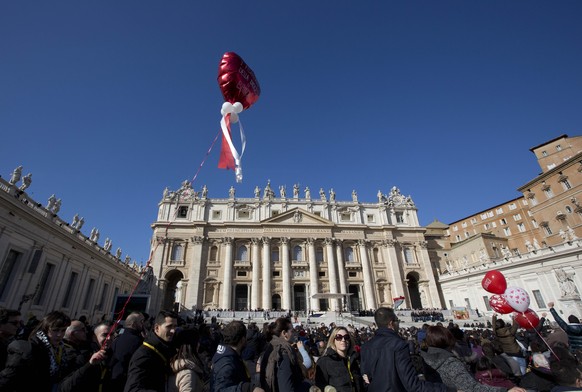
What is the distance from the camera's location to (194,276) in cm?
3672

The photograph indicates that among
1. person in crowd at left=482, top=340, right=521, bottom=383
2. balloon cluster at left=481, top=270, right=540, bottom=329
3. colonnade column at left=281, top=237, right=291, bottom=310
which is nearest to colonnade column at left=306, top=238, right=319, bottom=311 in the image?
colonnade column at left=281, top=237, right=291, bottom=310

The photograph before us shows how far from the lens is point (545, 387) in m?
Answer: 3.82

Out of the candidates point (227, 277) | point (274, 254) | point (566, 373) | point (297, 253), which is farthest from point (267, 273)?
point (566, 373)

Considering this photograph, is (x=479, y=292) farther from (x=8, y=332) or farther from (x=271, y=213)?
(x=8, y=332)

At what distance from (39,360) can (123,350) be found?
1.15 m

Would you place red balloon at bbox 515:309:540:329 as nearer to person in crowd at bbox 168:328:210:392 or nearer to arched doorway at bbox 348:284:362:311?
person in crowd at bbox 168:328:210:392

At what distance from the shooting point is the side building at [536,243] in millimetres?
24266

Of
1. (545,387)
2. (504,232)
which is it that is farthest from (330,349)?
(504,232)

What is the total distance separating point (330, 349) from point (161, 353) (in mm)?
2263

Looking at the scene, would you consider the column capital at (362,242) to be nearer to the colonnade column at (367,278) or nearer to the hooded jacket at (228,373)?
the colonnade column at (367,278)

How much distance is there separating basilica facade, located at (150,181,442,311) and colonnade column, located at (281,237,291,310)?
0.41ft

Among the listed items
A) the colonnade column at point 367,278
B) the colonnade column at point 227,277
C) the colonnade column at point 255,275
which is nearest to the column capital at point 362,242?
the colonnade column at point 367,278

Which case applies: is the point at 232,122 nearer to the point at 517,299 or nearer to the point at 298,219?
the point at 517,299

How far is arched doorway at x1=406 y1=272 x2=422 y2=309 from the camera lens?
4272 centimetres
